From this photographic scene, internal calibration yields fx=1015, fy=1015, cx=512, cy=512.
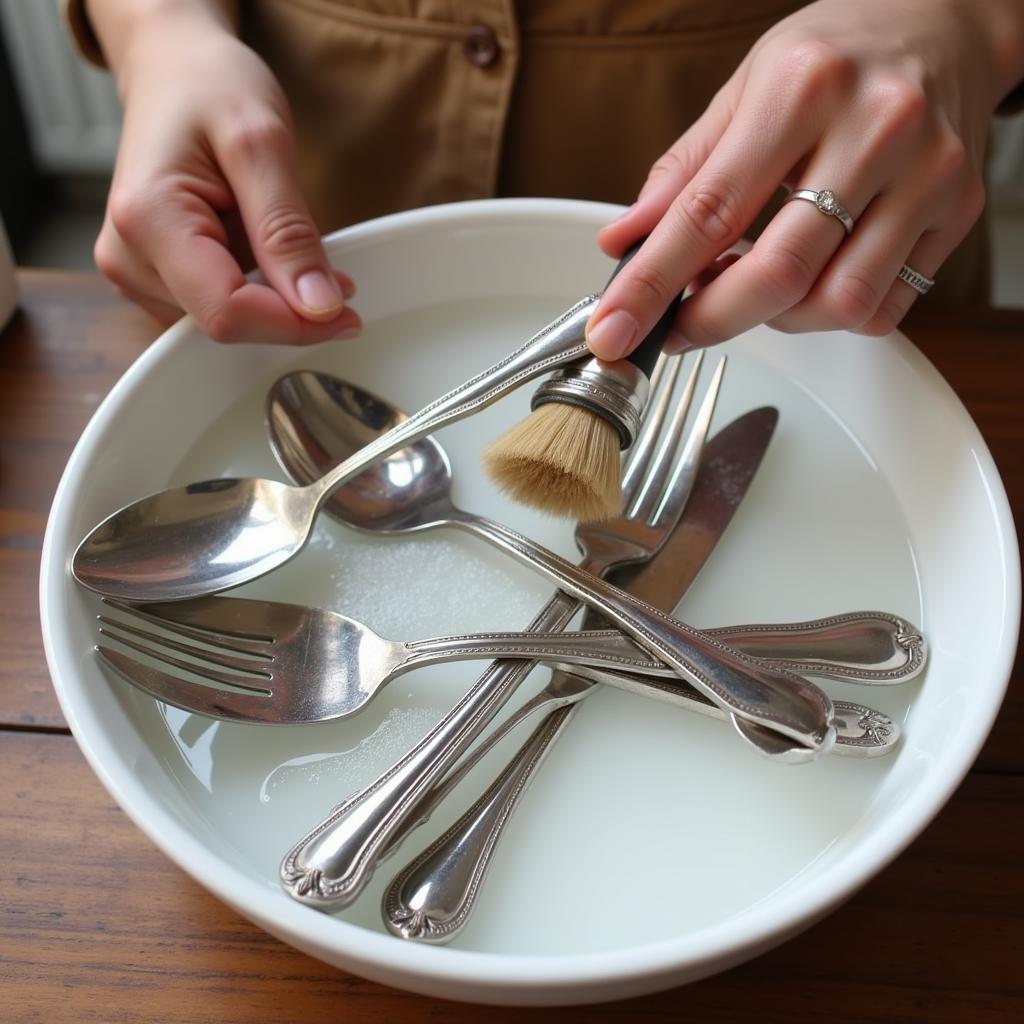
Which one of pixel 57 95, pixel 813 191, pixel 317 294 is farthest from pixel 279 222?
pixel 57 95

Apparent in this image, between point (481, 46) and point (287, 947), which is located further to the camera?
point (481, 46)

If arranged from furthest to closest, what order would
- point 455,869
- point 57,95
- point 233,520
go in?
1. point 57,95
2. point 233,520
3. point 455,869

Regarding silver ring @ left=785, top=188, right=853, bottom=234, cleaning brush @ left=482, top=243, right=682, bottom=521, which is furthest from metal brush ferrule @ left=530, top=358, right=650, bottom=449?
silver ring @ left=785, top=188, right=853, bottom=234

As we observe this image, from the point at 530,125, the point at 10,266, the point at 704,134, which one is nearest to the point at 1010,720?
the point at 704,134

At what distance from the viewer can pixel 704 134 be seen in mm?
509

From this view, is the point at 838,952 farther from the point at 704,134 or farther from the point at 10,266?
the point at 10,266

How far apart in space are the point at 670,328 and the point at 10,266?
1.45 feet

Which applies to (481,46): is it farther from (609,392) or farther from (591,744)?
(591,744)

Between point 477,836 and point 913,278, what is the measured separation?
0.34m

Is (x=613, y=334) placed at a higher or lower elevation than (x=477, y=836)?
higher

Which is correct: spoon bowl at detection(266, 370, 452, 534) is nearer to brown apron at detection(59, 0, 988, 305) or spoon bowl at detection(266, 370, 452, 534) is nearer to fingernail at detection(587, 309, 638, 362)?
fingernail at detection(587, 309, 638, 362)

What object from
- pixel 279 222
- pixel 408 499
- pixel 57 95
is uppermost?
pixel 279 222

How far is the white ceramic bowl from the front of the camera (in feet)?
1.17

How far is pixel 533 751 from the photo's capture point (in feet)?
1.34
